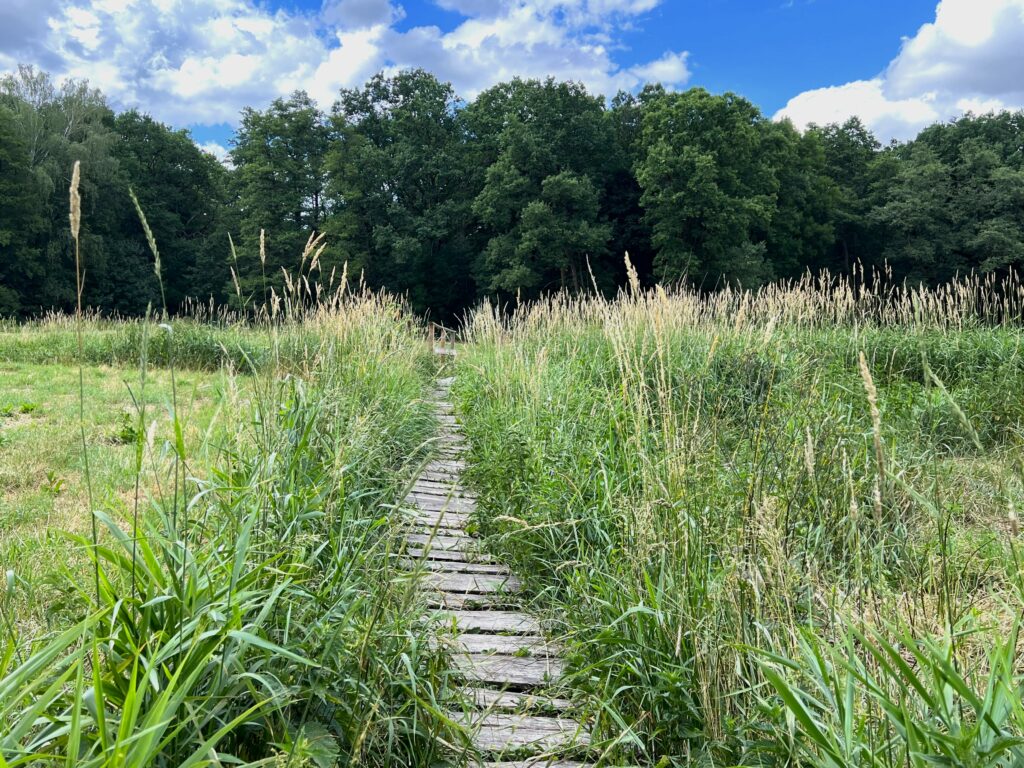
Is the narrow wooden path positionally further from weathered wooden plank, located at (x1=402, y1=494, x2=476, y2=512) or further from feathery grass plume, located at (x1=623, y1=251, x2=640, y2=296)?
feathery grass plume, located at (x1=623, y1=251, x2=640, y2=296)

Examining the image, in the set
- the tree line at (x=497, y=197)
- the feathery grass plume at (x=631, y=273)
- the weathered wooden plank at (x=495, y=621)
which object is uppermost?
the tree line at (x=497, y=197)

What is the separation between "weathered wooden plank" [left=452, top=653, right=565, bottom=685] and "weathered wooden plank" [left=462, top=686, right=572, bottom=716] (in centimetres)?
4

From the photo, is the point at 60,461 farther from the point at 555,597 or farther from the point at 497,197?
the point at 497,197

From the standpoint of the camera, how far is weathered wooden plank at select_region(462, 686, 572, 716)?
7.12 ft

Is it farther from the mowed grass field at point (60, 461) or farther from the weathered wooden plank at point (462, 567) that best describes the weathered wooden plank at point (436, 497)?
the mowed grass field at point (60, 461)

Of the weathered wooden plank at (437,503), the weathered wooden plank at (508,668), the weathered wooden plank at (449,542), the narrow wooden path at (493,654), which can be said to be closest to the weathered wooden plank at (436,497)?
the weathered wooden plank at (437,503)

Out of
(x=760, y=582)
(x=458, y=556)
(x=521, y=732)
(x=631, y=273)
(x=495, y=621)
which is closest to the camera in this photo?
(x=760, y=582)

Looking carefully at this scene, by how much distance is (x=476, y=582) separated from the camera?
305 centimetres

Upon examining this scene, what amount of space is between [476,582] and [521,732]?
3.41 ft

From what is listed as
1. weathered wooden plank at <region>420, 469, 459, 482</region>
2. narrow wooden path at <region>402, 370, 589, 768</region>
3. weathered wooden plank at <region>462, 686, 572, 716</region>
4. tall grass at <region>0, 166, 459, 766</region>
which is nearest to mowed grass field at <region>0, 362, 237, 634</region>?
tall grass at <region>0, 166, 459, 766</region>

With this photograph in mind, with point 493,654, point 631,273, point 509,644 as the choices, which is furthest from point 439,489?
point 631,273

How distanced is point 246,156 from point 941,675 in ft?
124

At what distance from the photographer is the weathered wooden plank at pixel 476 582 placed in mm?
3051

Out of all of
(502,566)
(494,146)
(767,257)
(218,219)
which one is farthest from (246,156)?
(502,566)
